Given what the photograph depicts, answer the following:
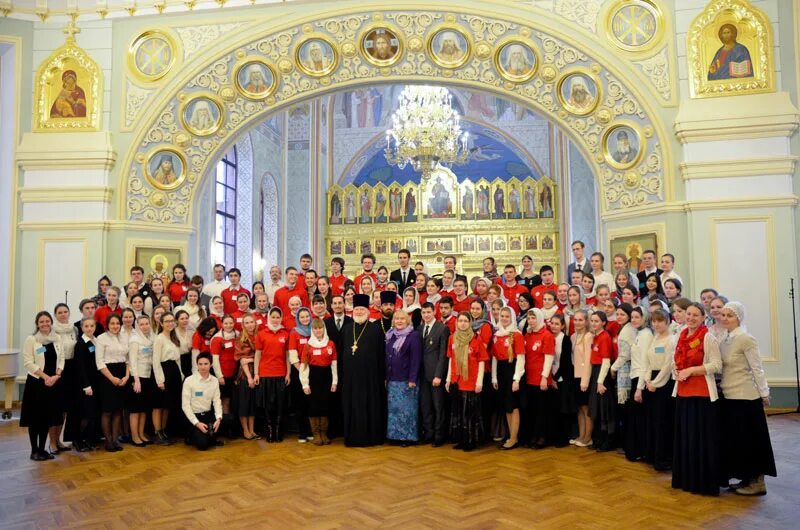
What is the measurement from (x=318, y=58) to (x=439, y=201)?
907 centimetres

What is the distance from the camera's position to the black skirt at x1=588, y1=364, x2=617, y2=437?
658 centimetres

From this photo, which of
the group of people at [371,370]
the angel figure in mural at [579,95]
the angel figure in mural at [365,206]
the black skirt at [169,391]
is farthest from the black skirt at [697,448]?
the angel figure in mural at [365,206]

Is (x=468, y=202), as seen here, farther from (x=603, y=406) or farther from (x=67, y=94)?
(x=603, y=406)

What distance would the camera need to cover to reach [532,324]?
6965 millimetres

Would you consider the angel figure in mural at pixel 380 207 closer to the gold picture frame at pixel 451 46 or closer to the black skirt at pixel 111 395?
the gold picture frame at pixel 451 46

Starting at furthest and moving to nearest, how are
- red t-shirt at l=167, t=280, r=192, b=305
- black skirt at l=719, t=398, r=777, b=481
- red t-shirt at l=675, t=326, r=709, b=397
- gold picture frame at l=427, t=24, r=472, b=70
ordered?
1. gold picture frame at l=427, t=24, r=472, b=70
2. red t-shirt at l=167, t=280, r=192, b=305
3. red t-shirt at l=675, t=326, r=709, b=397
4. black skirt at l=719, t=398, r=777, b=481

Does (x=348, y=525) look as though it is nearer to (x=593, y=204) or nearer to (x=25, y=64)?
(x=25, y=64)

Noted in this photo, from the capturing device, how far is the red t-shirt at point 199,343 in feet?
24.5

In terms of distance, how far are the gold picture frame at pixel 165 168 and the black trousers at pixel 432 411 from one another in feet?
20.7

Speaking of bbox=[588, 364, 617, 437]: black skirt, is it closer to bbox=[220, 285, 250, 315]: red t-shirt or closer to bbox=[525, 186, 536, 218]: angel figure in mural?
bbox=[220, 285, 250, 315]: red t-shirt

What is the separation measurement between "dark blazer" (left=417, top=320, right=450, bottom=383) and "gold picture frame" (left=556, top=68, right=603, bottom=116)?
16.6 ft

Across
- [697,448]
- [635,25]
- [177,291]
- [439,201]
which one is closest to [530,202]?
[439,201]

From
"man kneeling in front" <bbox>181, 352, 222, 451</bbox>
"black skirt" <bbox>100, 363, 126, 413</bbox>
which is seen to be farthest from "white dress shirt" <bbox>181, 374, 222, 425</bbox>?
"black skirt" <bbox>100, 363, 126, 413</bbox>

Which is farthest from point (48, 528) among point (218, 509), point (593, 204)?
point (593, 204)
